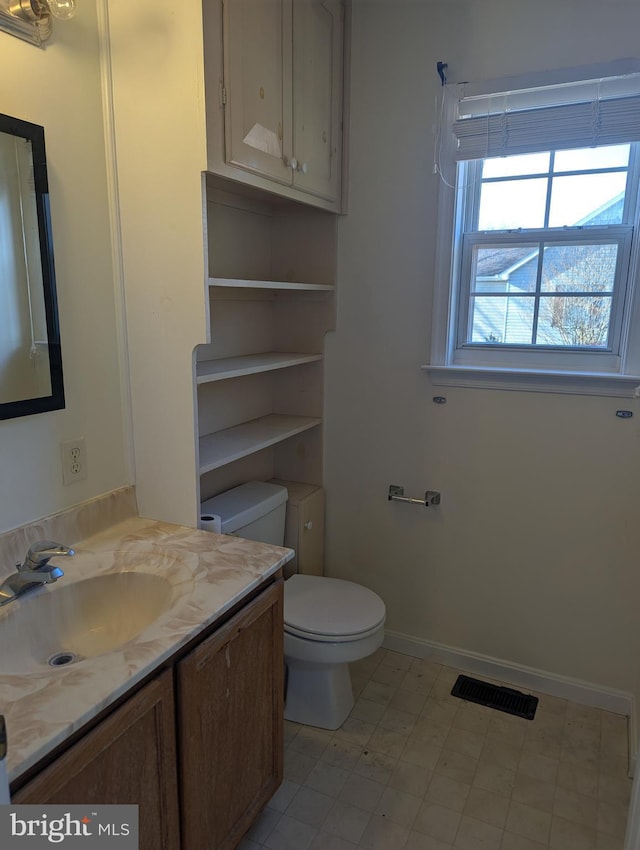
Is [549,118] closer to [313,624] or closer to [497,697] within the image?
[313,624]

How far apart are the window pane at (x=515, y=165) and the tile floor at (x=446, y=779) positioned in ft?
6.41

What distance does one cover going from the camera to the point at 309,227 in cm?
236

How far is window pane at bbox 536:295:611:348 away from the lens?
202cm

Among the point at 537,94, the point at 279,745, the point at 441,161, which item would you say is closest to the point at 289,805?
the point at 279,745

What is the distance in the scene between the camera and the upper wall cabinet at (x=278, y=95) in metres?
1.50

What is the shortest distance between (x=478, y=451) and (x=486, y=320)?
0.50 meters

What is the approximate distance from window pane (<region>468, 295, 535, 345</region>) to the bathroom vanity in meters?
1.21

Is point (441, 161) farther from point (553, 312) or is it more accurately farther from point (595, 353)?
point (595, 353)

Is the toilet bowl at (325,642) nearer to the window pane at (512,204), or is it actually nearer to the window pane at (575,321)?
the window pane at (575,321)

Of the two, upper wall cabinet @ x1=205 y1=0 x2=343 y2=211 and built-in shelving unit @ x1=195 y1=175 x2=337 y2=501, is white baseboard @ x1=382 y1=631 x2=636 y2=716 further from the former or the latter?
upper wall cabinet @ x1=205 y1=0 x2=343 y2=211

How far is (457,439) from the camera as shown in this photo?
223cm

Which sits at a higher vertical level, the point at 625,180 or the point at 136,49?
the point at 136,49
